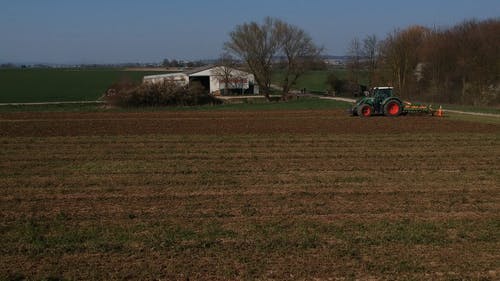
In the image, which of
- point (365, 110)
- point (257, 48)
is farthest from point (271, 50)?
point (365, 110)

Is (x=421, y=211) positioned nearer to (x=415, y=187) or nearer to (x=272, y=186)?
(x=415, y=187)

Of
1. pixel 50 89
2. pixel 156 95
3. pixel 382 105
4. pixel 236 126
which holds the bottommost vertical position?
pixel 236 126

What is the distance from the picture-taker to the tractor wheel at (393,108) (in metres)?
30.0

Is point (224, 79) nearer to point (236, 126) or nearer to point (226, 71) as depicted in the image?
point (226, 71)

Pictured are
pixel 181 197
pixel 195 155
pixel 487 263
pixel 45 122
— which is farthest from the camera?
pixel 45 122

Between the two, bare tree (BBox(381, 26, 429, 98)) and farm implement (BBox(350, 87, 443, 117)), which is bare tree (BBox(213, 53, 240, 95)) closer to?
bare tree (BBox(381, 26, 429, 98))

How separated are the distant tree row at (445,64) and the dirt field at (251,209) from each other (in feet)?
100

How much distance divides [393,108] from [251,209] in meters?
21.5

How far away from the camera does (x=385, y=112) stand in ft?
98.7

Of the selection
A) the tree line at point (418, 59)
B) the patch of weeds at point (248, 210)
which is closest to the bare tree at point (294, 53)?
the tree line at point (418, 59)

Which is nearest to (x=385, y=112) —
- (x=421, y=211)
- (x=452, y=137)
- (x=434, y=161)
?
(x=452, y=137)

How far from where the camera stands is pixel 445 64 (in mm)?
53844

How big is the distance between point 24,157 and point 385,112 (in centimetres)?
1989

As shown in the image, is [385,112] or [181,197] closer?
[181,197]
